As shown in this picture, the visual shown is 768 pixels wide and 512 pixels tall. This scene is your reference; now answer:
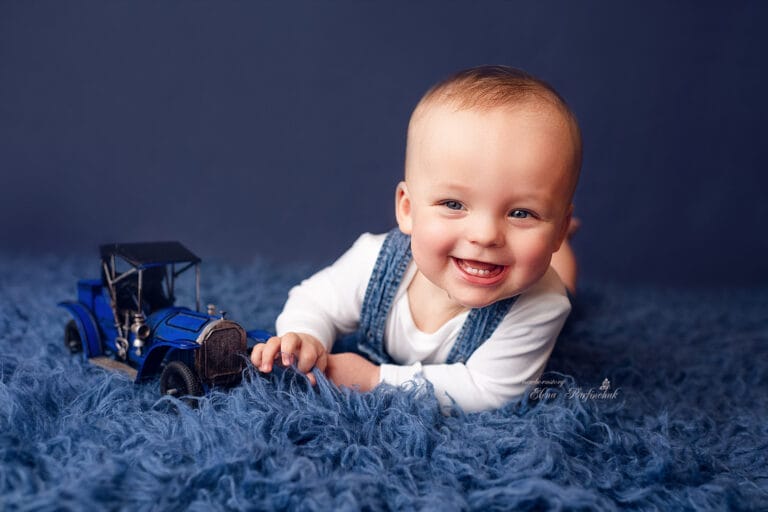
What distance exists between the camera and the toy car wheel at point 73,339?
1344mm

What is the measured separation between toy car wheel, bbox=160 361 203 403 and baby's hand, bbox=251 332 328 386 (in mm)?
87

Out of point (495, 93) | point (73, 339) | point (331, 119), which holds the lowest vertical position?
point (73, 339)

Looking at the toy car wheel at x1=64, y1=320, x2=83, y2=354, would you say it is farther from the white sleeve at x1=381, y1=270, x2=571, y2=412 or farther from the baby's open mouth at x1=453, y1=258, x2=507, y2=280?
the baby's open mouth at x1=453, y1=258, x2=507, y2=280

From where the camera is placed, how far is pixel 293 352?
108 cm

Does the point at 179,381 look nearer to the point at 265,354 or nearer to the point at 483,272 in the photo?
the point at 265,354

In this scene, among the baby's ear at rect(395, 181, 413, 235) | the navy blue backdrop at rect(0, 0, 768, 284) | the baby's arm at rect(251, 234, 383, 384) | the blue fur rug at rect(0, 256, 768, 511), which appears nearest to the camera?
the blue fur rug at rect(0, 256, 768, 511)

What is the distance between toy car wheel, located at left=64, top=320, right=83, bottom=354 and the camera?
1.34 meters

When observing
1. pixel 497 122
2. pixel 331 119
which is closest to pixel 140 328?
pixel 497 122

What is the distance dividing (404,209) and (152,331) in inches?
17.6

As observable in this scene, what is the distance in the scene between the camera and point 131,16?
231 centimetres

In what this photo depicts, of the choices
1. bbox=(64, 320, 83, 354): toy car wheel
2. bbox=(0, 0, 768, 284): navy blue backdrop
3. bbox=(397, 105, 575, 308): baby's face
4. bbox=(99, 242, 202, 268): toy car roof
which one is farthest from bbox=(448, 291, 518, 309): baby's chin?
bbox=(0, 0, 768, 284): navy blue backdrop

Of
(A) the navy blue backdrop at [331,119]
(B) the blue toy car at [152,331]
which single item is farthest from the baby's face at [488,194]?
(A) the navy blue backdrop at [331,119]

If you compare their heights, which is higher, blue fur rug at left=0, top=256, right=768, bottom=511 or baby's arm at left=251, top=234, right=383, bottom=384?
baby's arm at left=251, top=234, right=383, bottom=384

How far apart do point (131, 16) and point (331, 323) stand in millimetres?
1521
